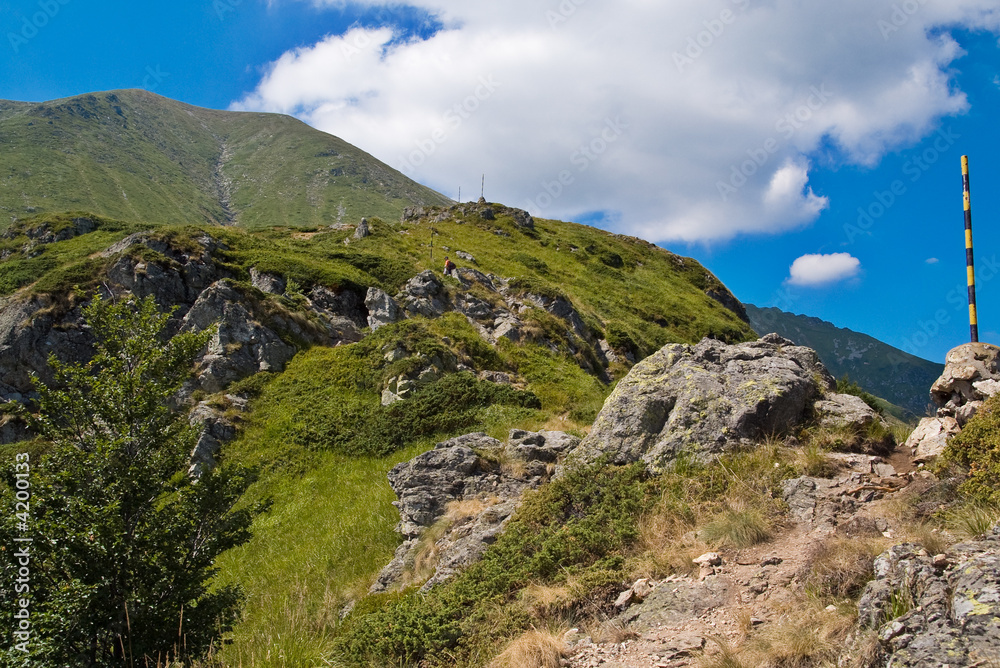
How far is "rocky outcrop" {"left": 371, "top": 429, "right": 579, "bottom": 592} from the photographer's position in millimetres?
9031

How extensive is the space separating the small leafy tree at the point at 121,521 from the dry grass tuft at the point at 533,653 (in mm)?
3500

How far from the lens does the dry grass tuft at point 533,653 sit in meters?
5.28

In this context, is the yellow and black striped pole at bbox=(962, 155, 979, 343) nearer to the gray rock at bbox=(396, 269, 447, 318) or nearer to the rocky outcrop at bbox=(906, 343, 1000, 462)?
the rocky outcrop at bbox=(906, 343, 1000, 462)

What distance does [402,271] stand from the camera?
96.0 ft

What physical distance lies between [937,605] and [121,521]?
7.59 m

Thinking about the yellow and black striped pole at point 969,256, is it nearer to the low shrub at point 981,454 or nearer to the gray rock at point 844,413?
the gray rock at point 844,413

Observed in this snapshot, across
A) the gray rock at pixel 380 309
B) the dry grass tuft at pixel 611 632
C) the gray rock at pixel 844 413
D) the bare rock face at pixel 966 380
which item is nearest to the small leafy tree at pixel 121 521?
the dry grass tuft at pixel 611 632

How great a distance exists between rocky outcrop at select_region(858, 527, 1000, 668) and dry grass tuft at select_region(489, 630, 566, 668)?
269 centimetres

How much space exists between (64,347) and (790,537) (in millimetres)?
24220

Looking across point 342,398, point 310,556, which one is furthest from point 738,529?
point 342,398

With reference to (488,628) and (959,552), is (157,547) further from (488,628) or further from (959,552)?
(959,552)

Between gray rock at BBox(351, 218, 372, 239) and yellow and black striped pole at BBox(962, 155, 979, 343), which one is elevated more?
gray rock at BBox(351, 218, 372, 239)

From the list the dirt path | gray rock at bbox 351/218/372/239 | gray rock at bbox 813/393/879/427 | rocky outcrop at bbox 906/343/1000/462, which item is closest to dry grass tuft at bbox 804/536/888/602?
the dirt path

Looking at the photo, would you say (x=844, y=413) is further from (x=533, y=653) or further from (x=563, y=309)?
(x=563, y=309)
